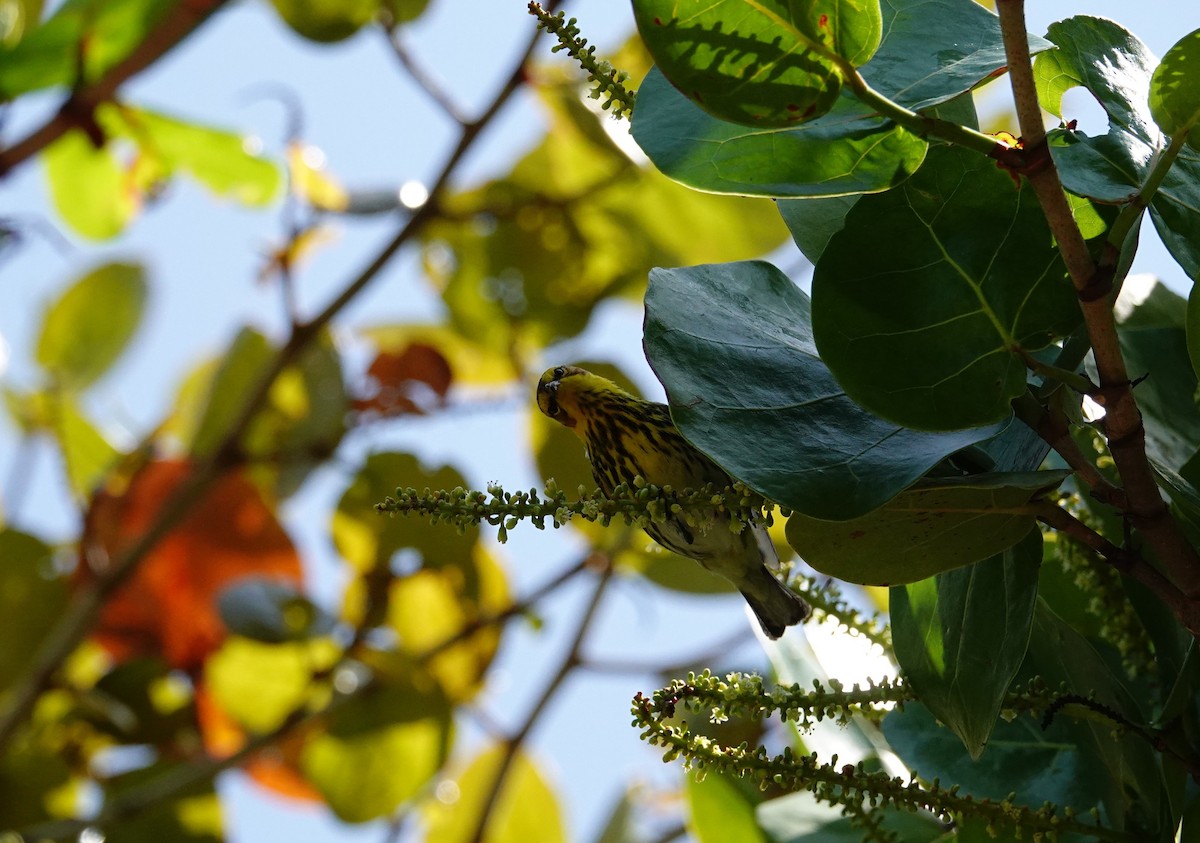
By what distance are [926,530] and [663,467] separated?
56cm

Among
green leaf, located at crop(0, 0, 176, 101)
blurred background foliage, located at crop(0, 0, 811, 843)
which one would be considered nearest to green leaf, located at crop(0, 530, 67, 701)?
blurred background foliage, located at crop(0, 0, 811, 843)

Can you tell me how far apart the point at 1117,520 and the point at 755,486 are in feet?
0.91

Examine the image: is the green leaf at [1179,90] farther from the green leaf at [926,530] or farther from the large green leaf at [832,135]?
the green leaf at [926,530]

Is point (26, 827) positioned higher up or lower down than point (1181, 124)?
lower down

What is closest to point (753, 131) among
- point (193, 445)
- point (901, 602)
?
point (901, 602)

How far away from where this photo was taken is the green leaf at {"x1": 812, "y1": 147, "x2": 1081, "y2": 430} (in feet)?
1.73

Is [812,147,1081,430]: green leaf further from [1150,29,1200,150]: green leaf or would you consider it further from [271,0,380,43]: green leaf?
[271,0,380,43]: green leaf

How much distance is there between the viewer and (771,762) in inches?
21.3

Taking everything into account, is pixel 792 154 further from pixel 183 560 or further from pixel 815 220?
pixel 183 560

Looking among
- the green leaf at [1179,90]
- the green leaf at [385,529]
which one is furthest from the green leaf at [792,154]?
the green leaf at [385,529]

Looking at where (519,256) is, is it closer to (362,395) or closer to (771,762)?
(362,395)

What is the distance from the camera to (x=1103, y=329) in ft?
1.59

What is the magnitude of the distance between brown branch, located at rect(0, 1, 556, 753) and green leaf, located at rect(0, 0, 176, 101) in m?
0.39

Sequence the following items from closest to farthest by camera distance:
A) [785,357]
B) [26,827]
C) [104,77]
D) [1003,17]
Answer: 1. [1003,17]
2. [785,357]
3. [26,827]
4. [104,77]
